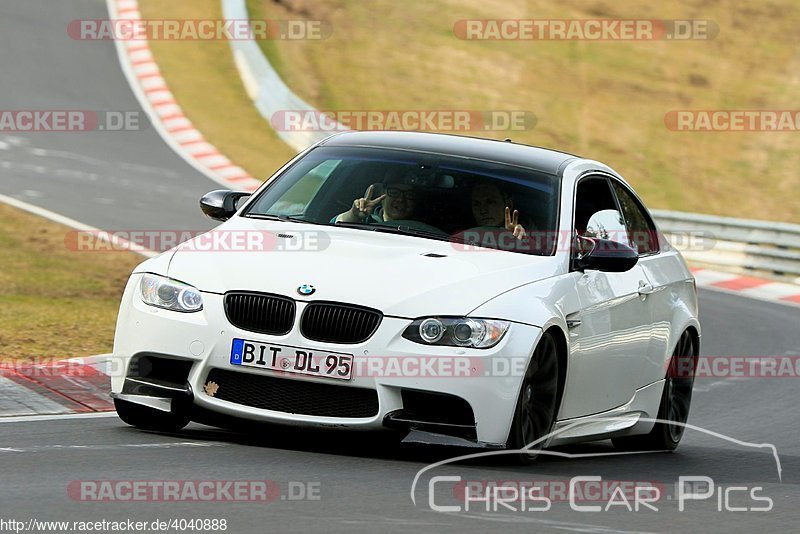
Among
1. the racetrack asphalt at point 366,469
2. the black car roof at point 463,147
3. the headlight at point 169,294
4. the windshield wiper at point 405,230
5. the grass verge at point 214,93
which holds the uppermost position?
the grass verge at point 214,93

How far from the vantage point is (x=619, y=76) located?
32.6 m

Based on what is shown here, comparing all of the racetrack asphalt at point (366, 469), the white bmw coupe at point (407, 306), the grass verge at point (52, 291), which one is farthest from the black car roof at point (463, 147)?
the grass verge at point (52, 291)

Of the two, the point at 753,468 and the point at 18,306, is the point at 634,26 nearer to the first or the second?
the point at 18,306

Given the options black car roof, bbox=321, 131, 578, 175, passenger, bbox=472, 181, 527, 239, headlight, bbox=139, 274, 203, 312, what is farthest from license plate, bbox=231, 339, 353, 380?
black car roof, bbox=321, 131, 578, 175

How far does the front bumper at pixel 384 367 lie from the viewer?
6.80 m

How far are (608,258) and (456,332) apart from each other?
1.31 m

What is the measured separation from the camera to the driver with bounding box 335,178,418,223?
801 cm

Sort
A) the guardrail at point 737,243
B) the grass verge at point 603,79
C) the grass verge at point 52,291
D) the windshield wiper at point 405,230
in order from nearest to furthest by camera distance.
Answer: the windshield wiper at point 405,230, the grass verge at point 52,291, the guardrail at point 737,243, the grass verge at point 603,79

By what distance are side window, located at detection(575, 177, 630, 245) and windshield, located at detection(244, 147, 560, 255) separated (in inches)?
12.5

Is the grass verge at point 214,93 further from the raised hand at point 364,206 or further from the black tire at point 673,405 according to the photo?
the raised hand at point 364,206

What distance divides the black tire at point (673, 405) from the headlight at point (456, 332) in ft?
8.28

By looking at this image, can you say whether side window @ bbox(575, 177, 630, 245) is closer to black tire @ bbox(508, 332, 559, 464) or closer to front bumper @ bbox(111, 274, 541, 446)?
black tire @ bbox(508, 332, 559, 464)

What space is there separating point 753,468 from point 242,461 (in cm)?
309

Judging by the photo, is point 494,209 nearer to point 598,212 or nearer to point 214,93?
point 598,212
